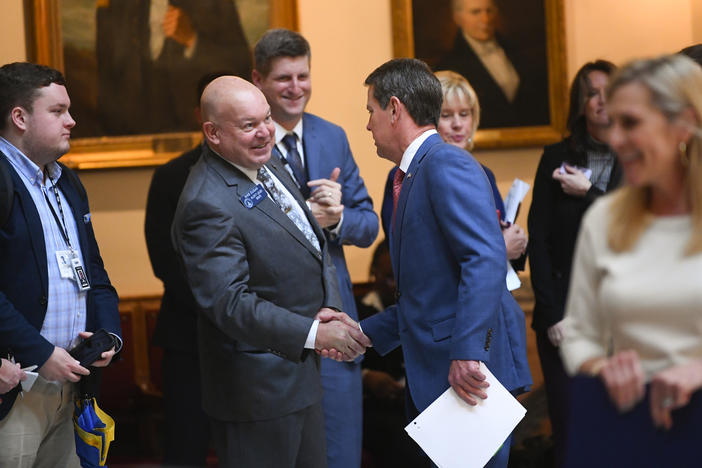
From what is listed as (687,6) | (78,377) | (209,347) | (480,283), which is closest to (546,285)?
(480,283)

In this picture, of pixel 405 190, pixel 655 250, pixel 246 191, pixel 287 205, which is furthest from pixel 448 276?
pixel 655 250

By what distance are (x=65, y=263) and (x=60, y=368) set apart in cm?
41

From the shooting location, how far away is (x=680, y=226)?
1969 mm

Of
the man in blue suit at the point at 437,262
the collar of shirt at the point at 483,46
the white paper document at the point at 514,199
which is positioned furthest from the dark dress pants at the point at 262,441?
the collar of shirt at the point at 483,46

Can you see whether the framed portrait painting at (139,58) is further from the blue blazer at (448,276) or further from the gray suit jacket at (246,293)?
the blue blazer at (448,276)

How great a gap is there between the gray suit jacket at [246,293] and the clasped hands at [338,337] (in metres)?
0.05

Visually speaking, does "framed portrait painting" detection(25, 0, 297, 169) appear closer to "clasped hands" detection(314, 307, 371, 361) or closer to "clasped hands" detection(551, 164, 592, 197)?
"clasped hands" detection(551, 164, 592, 197)

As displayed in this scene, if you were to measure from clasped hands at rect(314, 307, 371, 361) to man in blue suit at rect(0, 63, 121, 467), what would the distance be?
2.89ft

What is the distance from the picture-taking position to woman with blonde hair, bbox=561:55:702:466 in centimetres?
191

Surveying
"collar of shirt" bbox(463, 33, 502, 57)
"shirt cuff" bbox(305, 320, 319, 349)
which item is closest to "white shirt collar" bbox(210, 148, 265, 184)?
"shirt cuff" bbox(305, 320, 319, 349)

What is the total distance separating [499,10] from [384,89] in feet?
10.2

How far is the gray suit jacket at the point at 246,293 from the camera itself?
3.10m

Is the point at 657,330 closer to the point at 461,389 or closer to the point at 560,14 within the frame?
the point at 461,389

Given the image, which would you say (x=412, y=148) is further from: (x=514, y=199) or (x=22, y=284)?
(x=22, y=284)
